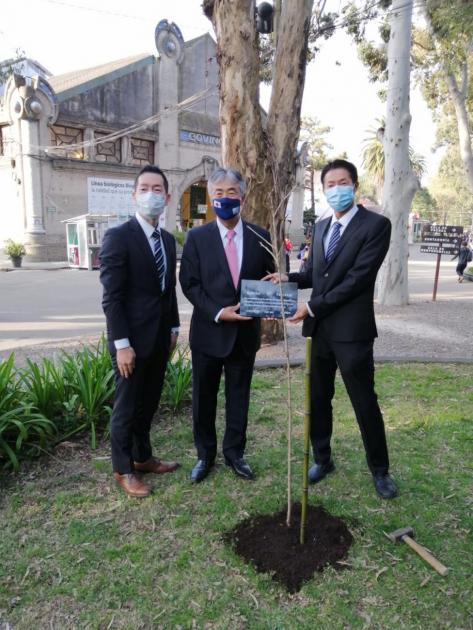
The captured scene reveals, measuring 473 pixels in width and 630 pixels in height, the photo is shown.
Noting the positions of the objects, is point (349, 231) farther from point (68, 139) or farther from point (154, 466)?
point (68, 139)

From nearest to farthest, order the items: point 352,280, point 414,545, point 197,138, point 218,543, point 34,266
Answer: point 414,545, point 218,543, point 352,280, point 34,266, point 197,138

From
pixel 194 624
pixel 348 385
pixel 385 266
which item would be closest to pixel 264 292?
pixel 348 385

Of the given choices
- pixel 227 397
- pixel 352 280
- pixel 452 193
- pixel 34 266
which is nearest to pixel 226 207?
pixel 352 280

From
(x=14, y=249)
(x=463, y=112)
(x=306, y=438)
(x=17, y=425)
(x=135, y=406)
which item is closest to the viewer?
(x=306, y=438)

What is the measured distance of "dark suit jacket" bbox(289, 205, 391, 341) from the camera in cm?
300

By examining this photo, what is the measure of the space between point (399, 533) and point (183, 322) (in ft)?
22.7

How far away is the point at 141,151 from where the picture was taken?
26.2m

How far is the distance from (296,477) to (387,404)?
1.77m

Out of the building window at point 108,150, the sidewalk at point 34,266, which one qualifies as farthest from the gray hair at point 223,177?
the building window at point 108,150

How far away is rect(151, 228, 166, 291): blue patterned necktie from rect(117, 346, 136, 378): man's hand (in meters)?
0.47

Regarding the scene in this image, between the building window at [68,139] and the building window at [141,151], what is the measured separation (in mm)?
2812

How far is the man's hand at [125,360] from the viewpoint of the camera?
3.10 meters

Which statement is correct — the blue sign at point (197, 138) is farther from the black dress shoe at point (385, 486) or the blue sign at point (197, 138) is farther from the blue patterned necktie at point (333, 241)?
the black dress shoe at point (385, 486)

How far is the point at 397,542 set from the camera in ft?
9.21
